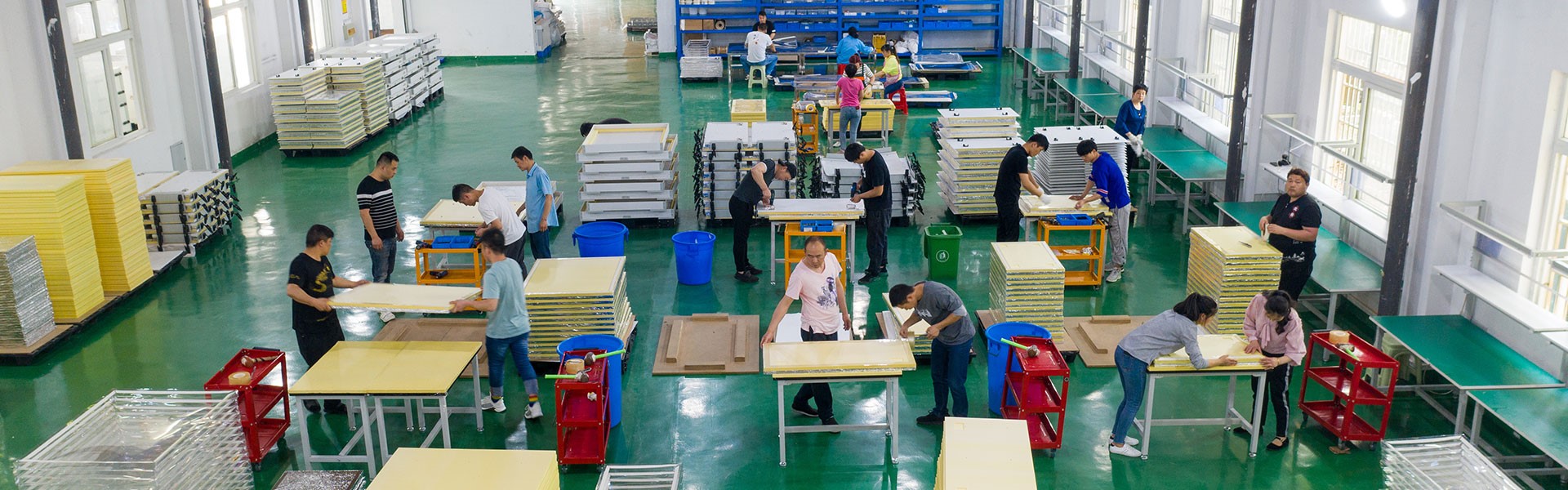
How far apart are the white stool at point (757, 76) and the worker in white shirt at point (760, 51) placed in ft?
0.26

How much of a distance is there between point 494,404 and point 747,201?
11.9 ft

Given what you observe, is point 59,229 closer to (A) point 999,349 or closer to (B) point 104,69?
(B) point 104,69

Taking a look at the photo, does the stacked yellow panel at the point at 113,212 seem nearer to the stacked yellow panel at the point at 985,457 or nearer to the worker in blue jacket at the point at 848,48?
the stacked yellow panel at the point at 985,457

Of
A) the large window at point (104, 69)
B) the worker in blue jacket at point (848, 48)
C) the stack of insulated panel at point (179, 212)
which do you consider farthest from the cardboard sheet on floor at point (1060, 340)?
the worker in blue jacket at point (848, 48)

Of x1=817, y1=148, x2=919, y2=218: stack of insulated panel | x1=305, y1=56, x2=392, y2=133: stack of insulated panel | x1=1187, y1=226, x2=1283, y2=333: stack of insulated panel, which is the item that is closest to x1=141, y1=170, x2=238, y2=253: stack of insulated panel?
x1=305, y1=56, x2=392, y2=133: stack of insulated panel

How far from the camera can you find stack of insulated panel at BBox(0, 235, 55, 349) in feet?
31.7

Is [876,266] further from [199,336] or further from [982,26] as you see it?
[982,26]

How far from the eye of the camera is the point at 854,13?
26.2m

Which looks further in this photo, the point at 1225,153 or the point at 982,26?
the point at 982,26

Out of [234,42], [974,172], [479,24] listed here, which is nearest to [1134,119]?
[974,172]

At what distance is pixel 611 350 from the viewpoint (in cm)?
848

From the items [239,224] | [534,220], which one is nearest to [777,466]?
[534,220]

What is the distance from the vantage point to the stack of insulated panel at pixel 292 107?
56.4ft

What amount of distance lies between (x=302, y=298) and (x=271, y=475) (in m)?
1.22
